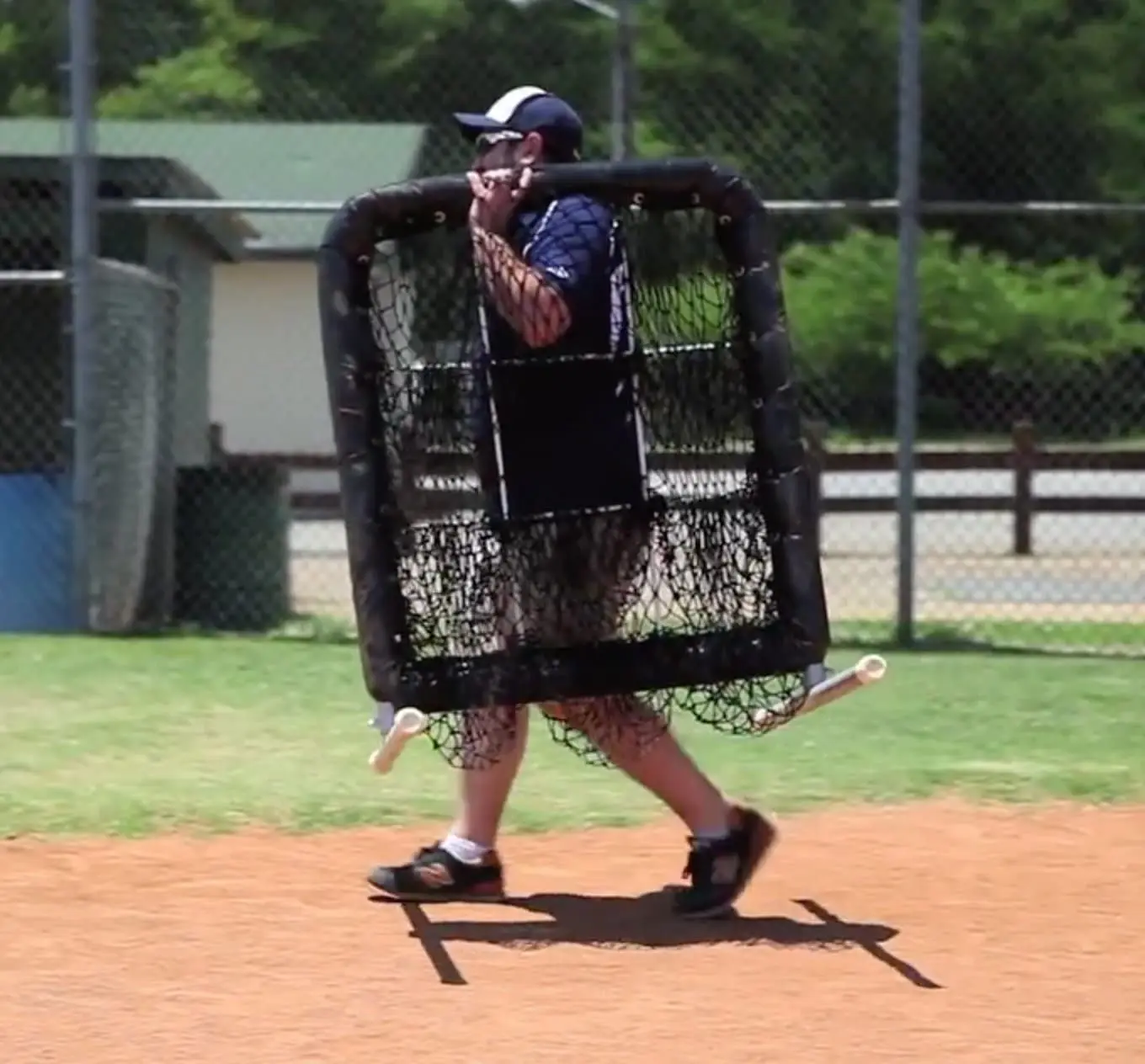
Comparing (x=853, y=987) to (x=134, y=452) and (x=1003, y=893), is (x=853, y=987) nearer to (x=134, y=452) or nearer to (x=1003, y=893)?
(x=1003, y=893)

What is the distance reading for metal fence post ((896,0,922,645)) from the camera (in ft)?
37.3

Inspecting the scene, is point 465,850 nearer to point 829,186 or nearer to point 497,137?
point 497,137

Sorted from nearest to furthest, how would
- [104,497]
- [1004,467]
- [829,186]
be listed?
1. [104,497]
2. [829,186]
3. [1004,467]

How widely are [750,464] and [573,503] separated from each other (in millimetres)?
459

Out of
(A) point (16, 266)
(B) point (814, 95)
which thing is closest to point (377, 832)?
(B) point (814, 95)

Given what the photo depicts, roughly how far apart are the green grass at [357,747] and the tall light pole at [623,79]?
104 inches

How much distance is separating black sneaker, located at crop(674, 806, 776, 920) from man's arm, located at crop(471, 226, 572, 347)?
1272 millimetres

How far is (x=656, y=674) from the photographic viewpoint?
5.76 m

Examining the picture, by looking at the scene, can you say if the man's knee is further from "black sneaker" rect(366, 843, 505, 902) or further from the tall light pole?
the tall light pole

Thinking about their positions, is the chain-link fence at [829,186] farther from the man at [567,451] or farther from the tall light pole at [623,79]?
the man at [567,451]

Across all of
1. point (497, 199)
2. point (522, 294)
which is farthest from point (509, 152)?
point (522, 294)

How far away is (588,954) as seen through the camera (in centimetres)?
546

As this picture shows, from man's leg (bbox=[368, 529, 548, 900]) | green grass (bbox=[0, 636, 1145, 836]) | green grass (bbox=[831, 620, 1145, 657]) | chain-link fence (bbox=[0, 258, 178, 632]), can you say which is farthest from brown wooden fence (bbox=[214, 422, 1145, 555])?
man's leg (bbox=[368, 529, 548, 900])

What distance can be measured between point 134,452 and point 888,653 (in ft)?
12.6
